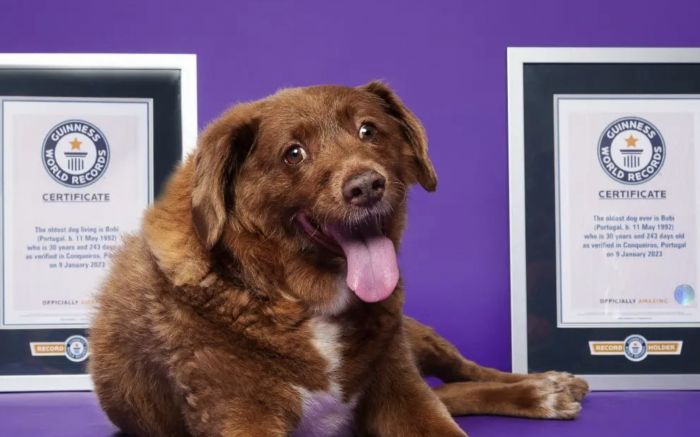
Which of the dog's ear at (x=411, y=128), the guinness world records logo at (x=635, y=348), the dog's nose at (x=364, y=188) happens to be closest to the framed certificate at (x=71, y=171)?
the dog's ear at (x=411, y=128)

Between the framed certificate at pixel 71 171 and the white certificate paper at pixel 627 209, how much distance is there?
1.41 meters

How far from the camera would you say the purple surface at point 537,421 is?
2.76 metres

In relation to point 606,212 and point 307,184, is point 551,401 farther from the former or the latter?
point 307,184

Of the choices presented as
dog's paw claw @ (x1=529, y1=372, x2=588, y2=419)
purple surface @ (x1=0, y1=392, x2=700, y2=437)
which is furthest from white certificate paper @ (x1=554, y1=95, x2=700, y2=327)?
dog's paw claw @ (x1=529, y1=372, x2=588, y2=419)

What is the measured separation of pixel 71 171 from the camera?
360 cm

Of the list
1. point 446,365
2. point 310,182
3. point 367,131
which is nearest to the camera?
point 310,182

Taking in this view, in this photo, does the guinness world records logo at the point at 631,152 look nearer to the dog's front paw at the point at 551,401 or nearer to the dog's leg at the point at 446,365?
the dog's leg at the point at 446,365

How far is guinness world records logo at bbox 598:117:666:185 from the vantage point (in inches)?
139

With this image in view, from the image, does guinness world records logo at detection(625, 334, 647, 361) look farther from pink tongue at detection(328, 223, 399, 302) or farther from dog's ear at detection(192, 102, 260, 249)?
dog's ear at detection(192, 102, 260, 249)

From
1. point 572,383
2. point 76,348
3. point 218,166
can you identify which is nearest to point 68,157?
point 76,348

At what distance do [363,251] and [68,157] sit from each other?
169 centimetres

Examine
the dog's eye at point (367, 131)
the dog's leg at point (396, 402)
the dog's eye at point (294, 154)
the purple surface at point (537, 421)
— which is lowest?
the purple surface at point (537, 421)

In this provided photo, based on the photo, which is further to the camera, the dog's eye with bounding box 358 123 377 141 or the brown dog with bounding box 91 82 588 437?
the dog's eye with bounding box 358 123 377 141

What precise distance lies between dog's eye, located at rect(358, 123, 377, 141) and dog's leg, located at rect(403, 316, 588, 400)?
0.88 metres
